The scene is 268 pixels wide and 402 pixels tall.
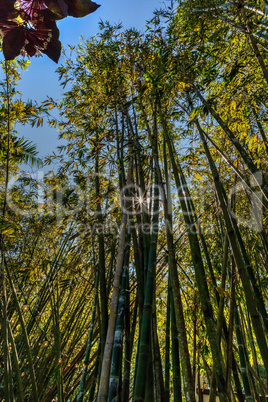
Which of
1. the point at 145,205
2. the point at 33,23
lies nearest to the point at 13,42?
the point at 33,23

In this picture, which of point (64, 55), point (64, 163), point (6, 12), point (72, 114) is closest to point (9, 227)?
A: point (6, 12)

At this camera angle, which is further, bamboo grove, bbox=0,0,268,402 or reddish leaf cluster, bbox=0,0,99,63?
bamboo grove, bbox=0,0,268,402

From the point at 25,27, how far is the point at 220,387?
5.05ft

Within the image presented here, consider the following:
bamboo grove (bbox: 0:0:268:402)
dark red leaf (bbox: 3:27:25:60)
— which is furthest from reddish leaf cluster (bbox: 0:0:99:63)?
bamboo grove (bbox: 0:0:268:402)

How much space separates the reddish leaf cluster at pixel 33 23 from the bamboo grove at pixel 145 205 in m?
1.14

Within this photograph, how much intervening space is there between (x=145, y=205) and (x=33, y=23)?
1.47m

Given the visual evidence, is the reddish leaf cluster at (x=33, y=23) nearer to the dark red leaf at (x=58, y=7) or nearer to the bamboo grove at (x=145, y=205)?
the dark red leaf at (x=58, y=7)

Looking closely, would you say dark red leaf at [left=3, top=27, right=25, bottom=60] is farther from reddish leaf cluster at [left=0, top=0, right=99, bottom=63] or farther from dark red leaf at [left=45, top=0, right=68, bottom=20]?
dark red leaf at [left=45, top=0, right=68, bottom=20]

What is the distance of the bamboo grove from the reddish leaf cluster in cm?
114

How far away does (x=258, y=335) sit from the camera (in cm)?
121

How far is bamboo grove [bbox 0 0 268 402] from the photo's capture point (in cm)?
156

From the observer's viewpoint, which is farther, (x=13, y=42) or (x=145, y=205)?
(x=145, y=205)

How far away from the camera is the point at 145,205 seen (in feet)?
6.53

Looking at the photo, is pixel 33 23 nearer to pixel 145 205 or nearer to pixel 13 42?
pixel 13 42
